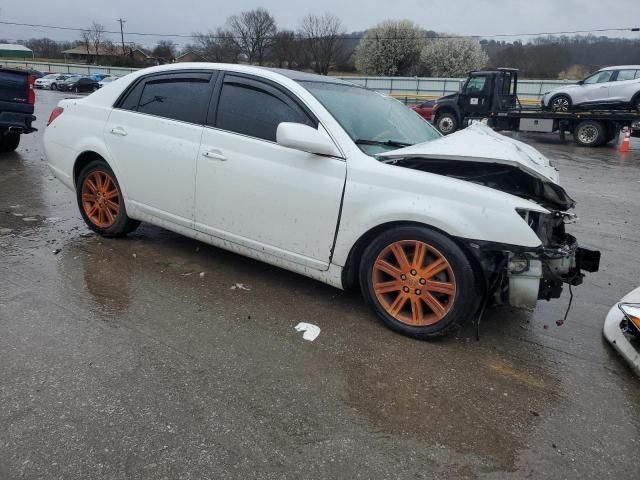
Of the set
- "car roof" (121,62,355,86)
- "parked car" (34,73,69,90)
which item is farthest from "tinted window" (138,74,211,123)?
"parked car" (34,73,69,90)

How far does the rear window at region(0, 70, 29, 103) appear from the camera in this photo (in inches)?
379

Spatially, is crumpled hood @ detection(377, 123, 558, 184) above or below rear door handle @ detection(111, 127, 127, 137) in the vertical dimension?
above

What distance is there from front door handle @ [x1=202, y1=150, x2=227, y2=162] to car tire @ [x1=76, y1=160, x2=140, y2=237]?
120 cm

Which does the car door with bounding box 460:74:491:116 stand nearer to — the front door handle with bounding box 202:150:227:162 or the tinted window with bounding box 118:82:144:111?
the tinted window with bounding box 118:82:144:111

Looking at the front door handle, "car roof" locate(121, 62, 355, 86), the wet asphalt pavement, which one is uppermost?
"car roof" locate(121, 62, 355, 86)

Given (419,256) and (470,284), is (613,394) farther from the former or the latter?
(419,256)

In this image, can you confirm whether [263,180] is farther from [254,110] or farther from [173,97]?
[173,97]

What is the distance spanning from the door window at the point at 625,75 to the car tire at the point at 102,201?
18.9 m

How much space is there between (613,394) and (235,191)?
9.10 feet

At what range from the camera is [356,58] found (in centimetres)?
6444

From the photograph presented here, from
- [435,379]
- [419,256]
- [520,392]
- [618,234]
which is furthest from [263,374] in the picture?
[618,234]

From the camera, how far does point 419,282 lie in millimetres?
3350

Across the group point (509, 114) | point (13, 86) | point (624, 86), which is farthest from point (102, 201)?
point (624, 86)

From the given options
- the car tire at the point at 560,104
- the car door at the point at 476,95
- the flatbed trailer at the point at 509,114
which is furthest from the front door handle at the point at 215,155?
the car tire at the point at 560,104
